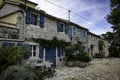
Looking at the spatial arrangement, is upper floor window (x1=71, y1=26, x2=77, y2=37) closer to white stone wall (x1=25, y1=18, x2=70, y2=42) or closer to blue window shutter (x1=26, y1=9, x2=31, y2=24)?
white stone wall (x1=25, y1=18, x2=70, y2=42)

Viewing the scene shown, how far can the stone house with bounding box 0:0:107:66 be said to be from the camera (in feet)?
40.4

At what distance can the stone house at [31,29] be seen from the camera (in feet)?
40.4

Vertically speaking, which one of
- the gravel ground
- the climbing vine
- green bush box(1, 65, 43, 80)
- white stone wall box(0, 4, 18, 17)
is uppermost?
white stone wall box(0, 4, 18, 17)

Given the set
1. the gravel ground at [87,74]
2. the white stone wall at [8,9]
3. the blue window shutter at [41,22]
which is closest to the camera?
the gravel ground at [87,74]

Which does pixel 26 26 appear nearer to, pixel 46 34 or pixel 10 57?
pixel 46 34

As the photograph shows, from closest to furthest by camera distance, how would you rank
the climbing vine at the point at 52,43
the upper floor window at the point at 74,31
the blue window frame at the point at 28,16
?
the blue window frame at the point at 28,16
the climbing vine at the point at 52,43
the upper floor window at the point at 74,31

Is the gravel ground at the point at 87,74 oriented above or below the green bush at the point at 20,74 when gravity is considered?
below

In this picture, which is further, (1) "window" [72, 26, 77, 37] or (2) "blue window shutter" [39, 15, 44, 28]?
(1) "window" [72, 26, 77, 37]

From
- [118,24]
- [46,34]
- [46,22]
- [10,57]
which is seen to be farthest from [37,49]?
[118,24]

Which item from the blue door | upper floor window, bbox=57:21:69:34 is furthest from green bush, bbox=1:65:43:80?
upper floor window, bbox=57:21:69:34

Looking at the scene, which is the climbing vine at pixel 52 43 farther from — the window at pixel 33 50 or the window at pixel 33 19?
the window at pixel 33 19

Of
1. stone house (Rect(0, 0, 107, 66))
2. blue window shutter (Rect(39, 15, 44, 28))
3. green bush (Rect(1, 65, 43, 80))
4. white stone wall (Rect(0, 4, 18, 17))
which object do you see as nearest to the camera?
green bush (Rect(1, 65, 43, 80))

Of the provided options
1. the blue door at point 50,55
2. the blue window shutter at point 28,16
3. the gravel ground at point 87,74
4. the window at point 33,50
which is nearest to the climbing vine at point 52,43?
the blue door at point 50,55

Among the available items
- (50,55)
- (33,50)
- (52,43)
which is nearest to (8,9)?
(33,50)
